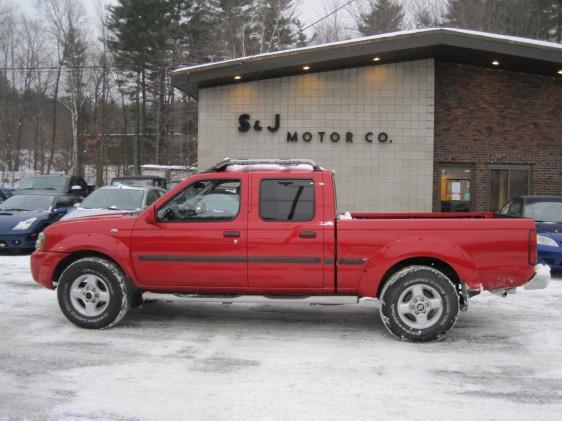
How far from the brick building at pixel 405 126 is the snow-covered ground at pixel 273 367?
969cm

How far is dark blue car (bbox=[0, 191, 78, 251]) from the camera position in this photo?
12.3 meters

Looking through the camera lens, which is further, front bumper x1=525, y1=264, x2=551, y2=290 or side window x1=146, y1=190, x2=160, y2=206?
side window x1=146, y1=190, x2=160, y2=206

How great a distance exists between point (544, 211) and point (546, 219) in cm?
30

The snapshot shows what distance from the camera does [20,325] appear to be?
6.50 metres

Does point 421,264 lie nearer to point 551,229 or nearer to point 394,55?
point 551,229

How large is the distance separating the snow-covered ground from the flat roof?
9.56 meters

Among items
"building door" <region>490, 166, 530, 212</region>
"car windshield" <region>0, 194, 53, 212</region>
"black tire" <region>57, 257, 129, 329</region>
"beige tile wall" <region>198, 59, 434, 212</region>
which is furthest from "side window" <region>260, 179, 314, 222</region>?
"building door" <region>490, 166, 530, 212</region>

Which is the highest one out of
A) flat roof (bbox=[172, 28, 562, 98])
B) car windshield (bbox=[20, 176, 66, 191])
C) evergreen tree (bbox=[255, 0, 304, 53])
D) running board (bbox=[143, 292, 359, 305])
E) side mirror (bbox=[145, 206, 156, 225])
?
evergreen tree (bbox=[255, 0, 304, 53])

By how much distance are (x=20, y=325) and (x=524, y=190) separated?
15.4 meters

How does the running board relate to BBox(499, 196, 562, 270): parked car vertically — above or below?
below

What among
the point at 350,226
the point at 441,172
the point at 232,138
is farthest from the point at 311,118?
the point at 350,226

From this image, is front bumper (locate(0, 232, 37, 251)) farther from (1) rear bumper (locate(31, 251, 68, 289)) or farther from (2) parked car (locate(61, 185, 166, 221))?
(1) rear bumper (locate(31, 251, 68, 289))

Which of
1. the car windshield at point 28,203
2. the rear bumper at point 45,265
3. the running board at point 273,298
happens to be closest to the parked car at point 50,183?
the car windshield at point 28,203

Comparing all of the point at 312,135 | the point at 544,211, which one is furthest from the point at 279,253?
the point at 312,135
